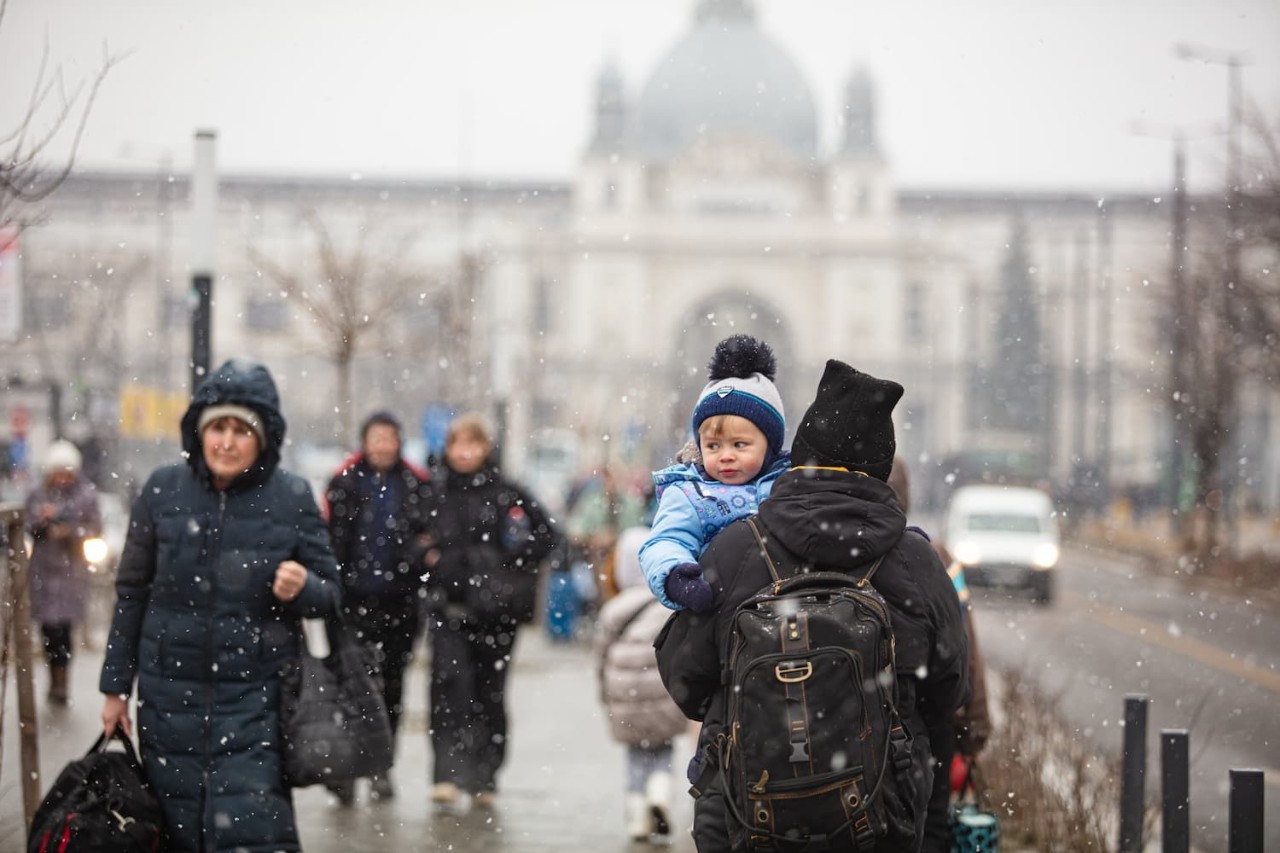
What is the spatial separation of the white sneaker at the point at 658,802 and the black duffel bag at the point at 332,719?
6.15 feet

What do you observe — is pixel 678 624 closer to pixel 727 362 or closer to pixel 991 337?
pixel 727 362

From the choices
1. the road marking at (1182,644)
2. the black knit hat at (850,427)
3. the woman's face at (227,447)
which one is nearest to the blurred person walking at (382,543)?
the woman's face at (227,447)

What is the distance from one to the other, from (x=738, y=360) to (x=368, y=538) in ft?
13.7

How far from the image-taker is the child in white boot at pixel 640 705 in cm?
678

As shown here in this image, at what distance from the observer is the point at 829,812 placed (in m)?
3.60

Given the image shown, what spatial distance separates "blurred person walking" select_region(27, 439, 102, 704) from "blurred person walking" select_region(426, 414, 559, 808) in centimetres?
422

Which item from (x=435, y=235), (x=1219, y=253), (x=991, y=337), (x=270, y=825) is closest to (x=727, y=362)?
(x=270, y=825)

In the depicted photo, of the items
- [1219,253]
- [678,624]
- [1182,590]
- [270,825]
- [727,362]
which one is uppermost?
[1219,253]

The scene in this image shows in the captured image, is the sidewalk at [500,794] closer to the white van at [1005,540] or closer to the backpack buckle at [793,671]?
the backpack buckle at [793,671]

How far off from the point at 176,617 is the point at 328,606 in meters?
0.48

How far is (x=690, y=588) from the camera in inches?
151

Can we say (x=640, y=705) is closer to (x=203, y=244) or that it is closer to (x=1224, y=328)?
(x=203, y=244)

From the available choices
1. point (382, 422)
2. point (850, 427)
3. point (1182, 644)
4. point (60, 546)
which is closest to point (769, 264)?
point (1182, 644)

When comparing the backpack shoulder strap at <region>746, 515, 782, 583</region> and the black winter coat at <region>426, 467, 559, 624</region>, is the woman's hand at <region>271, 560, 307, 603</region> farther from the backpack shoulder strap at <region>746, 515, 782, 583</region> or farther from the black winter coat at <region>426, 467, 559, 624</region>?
the black winter coat at <region>426, 467, 559, 624</region>
